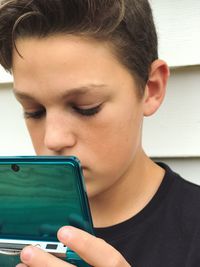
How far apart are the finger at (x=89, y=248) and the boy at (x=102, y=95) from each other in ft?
0.66

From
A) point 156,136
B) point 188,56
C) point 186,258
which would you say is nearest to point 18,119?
point 156,136

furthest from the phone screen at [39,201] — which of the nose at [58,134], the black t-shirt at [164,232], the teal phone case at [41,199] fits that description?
the black t-shirt at [164,232]

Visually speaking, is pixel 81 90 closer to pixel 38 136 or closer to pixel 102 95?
pixel 102 95

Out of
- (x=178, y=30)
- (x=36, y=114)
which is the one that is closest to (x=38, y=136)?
(x=36, y=114)

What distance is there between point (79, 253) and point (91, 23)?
384 mm

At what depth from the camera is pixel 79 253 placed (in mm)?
517

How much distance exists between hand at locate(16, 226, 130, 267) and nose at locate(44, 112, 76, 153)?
0.64 ft

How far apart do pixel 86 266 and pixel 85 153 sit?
0.22 metres

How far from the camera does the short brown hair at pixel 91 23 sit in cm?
71

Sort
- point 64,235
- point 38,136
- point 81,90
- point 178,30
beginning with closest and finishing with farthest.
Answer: point 64,235, point 81,90, point 38,136, point 178,30

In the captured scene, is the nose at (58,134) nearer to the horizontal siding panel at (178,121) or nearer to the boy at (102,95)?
the boy at (102,95)

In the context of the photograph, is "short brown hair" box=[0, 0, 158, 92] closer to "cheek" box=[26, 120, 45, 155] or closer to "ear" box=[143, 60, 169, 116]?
"ear" box=[143, 60, 169, 116]

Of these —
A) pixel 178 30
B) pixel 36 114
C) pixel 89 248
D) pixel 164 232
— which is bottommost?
pixel 164 232

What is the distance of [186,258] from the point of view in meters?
0.75
